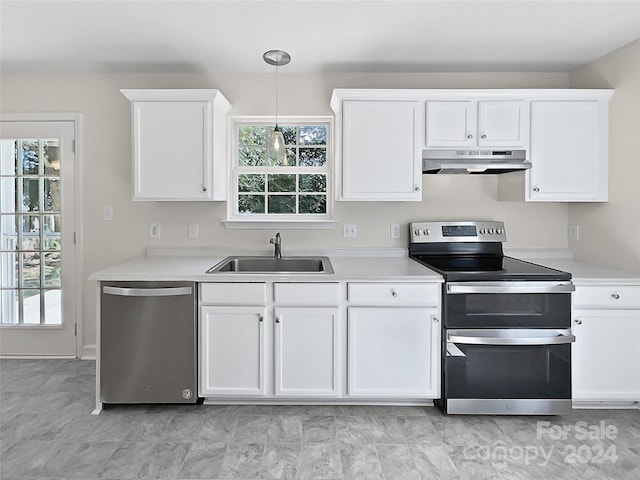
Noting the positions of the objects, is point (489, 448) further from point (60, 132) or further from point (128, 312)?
point (60, 132)

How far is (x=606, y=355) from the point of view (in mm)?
2516

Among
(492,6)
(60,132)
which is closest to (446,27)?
(492,6)

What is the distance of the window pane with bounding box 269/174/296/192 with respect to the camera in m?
3.41

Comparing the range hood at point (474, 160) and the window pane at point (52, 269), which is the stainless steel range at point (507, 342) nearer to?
the range hood at point (474, 160)

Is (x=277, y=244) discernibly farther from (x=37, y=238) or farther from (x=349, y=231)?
(x=37, y=238)

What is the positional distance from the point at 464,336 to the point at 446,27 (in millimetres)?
1823

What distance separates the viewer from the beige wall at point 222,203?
129 inches

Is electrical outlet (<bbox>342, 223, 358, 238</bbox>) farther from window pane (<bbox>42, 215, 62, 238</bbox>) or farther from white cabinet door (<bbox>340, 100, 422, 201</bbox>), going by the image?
window pane (<bbox>42, 215, 62, 238</bbox>)

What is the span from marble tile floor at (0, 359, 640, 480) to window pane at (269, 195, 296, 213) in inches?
59.7

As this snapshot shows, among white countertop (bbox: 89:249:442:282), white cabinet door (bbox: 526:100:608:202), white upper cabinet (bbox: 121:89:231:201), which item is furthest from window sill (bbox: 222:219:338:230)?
white cabinet door (bbox: 526:100:608:202)

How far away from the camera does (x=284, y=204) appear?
3416 millimetres

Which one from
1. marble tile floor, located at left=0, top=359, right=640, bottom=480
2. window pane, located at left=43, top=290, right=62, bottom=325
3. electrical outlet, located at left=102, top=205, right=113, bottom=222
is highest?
electrical outlet, located at left=102, top=205, right=113, bottom=222

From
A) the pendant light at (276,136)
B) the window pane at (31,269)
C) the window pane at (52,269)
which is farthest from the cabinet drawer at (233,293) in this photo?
the window pane at (31,269)

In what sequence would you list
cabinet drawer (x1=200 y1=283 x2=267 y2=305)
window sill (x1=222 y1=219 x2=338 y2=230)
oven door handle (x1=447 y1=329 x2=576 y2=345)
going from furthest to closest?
window sill (x1=222 y1=219 x2=338 y2=230)
cabinet drawer (x1=200 y1=283 x2=267 y2=305)
oven door handle (x1=447 y1=329 x2=576 y2=345)
